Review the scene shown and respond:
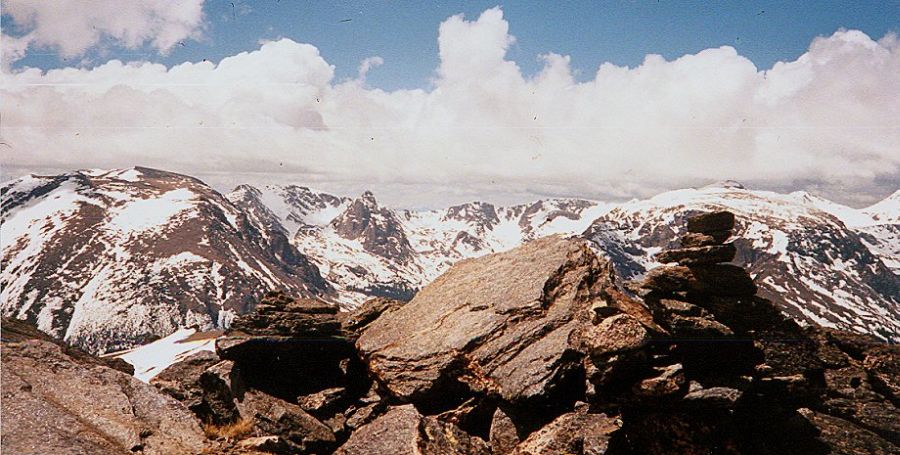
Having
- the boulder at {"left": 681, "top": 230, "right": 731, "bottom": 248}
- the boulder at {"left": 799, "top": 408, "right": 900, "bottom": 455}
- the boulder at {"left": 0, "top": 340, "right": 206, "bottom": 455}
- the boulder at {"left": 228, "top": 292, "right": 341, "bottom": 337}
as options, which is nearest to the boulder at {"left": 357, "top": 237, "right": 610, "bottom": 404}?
the boulder at {"left": 228, "top": 292, "right": 341, "bottom": 337}

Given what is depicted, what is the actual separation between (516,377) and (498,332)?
224cm

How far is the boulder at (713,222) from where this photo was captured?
25625 millimetres

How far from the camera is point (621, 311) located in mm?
18281

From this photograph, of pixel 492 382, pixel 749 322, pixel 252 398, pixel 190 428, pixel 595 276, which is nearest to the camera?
pixel 190 428

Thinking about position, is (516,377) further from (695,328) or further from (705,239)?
(705,239)

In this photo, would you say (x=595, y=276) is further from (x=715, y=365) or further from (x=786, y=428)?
(x=786, y=428)

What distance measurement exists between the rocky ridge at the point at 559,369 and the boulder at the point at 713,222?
0.10 meters

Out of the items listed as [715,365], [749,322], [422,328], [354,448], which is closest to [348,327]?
[422,328]

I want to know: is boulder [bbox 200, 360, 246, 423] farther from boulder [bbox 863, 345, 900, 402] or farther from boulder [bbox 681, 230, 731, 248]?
boulder [bbox 863, 345, 900, 402]

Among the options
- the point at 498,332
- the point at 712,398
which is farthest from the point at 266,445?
the point at 712,398

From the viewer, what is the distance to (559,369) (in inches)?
671

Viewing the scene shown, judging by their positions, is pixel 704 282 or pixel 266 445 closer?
pixel 266 445

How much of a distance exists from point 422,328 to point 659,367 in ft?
32.2

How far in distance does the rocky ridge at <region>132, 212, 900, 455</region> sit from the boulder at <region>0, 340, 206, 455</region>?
1964mm
